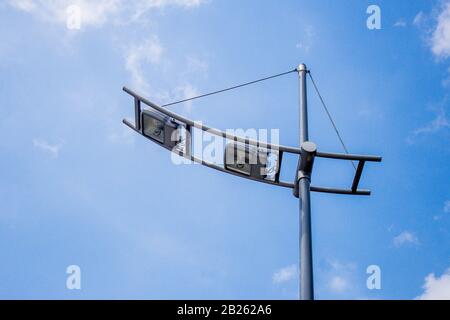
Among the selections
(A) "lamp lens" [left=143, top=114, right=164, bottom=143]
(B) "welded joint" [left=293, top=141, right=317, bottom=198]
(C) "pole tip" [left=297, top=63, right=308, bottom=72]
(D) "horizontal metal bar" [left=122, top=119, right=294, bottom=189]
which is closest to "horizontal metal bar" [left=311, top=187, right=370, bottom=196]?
(D) "horizontal metal bar" [left=122, top=119, right=294, bottom=189]

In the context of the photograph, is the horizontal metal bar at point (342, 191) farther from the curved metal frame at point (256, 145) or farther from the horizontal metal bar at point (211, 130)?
the horizontal metal bar at point (211, 130)

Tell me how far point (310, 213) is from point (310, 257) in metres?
0.65

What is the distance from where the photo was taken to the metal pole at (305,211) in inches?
264

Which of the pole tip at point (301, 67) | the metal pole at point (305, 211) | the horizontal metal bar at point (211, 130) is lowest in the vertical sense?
the metal pole at point (305, 211)

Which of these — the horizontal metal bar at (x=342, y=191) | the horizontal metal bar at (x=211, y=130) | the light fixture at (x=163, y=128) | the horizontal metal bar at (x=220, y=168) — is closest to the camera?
the horizontal metal bar at (x=211, y=130)

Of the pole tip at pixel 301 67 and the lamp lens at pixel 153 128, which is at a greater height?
the pole tip at pixel 301 67

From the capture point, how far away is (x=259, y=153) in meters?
8.17

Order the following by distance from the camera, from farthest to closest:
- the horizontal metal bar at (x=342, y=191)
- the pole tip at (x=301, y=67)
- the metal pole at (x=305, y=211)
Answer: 1. the pole tip at (x=301, y=67)
2. the horizontal metal bar at (x=342, y=191)
3. the metal pole at (x=305, y=211)

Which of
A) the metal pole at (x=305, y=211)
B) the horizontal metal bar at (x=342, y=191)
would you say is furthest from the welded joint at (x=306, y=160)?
the horizontal metal bar at (x=342, y=191)

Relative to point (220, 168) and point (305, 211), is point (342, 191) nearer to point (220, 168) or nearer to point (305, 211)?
point (305, 211)

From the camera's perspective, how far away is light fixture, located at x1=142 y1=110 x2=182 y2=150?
28.2ft

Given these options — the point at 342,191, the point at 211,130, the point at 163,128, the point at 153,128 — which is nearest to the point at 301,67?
the point at 211,130

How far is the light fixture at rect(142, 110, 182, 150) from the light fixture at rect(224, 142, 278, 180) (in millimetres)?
807
